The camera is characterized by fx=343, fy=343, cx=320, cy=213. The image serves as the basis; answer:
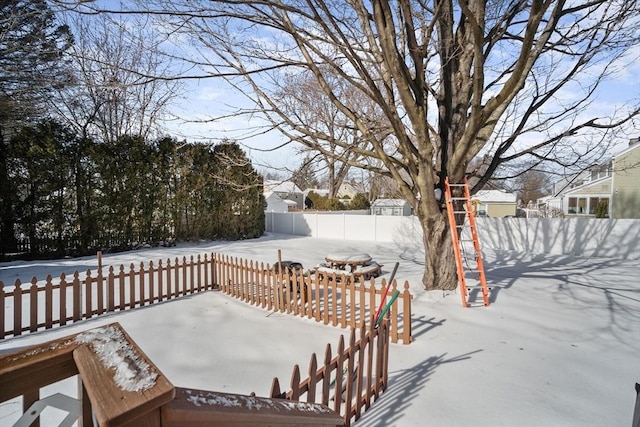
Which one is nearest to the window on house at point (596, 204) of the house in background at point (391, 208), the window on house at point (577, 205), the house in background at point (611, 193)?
the house in background at point (611, 193)

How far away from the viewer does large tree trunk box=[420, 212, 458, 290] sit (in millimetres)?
6629

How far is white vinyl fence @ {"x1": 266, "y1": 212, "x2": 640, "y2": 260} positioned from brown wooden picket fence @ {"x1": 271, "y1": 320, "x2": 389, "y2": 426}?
11318mm

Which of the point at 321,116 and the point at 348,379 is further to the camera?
the point at 321,116

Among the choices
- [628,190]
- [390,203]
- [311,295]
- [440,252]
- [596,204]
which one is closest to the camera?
[311,295]

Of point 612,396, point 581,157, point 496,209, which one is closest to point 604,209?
point 496,209

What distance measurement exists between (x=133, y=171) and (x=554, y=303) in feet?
46.0

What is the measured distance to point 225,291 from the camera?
725 cm

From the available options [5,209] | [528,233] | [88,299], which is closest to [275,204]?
[5,209]

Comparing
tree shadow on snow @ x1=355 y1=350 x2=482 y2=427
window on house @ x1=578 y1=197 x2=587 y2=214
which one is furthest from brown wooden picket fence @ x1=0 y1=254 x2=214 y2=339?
window on house @ x1=578 y1=197 x2=587 y2=214

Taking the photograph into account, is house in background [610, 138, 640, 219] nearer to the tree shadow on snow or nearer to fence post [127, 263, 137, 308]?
the tree shadow on snow

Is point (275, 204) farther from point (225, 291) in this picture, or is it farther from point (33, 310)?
point (33, 310)

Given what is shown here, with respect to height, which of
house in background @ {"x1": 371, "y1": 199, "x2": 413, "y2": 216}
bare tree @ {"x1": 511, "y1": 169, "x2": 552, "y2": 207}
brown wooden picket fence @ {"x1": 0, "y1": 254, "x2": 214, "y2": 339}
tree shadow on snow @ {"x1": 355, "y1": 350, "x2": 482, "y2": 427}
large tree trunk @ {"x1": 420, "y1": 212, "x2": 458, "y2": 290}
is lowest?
tree shadow on snow @ {"x1": 355, "y1": 350, "x2": 482, "y2": 427}

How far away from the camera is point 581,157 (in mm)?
7152

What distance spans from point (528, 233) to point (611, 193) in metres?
12.9
